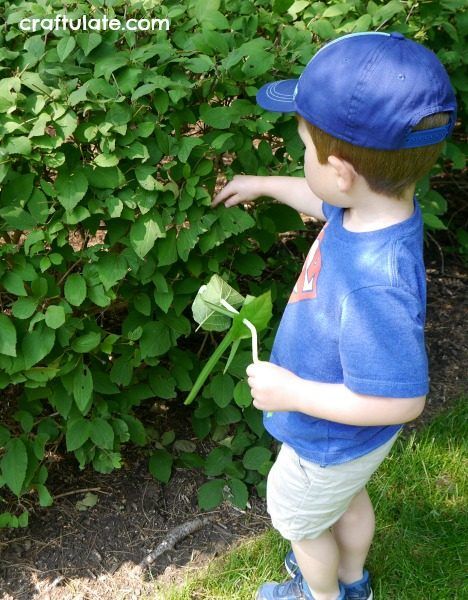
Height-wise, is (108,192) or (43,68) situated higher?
(43,68)

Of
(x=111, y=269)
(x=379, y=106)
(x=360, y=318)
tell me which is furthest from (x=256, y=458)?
(x=379, y=106)

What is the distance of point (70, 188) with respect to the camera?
2.16 m

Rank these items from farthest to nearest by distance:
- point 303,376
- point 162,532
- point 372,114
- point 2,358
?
1. point 162,532
2. point 2,358
3. point 303,376
4. point 372,114

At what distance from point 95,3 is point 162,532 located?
1731mm

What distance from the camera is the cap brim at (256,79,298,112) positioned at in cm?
189

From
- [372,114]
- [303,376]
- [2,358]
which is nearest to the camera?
[372,114]

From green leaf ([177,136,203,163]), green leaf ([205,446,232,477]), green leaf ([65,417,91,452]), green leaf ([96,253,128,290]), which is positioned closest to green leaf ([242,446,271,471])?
green leaf ([205,446,232,477])

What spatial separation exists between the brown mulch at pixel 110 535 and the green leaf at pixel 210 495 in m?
0.06

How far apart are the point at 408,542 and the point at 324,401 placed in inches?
46.8

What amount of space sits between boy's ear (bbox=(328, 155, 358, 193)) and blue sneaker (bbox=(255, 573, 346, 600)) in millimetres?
1367

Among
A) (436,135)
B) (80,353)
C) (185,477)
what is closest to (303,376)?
(436,135)

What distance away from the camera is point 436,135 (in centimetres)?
163

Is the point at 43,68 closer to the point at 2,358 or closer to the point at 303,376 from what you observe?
the point at 2,358

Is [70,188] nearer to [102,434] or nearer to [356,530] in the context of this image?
[102,434]
